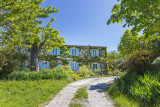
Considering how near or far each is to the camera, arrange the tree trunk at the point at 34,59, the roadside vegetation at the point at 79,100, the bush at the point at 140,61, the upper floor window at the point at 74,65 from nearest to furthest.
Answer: the roadside vegetation at the point at 79,100 → the bush at the point at 140,61 → the tree trunk at the point at 34,59 → the upper floor window at the point at 74,65

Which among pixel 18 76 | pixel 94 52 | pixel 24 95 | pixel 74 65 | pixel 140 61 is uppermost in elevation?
pixel 94 52

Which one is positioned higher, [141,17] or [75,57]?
[141,17]

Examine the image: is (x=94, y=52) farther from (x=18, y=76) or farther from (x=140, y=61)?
(x=18, y=76)

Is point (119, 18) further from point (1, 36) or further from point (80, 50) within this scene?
point (80, 50)

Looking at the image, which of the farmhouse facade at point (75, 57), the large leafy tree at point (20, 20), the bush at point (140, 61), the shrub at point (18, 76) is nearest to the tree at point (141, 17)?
the bush at point (140, 61)

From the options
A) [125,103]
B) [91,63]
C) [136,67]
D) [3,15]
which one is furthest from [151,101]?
[91,63]

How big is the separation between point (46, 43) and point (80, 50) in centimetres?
802

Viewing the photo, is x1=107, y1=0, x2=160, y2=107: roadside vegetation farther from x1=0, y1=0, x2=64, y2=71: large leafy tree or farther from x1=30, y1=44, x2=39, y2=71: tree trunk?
x1=30, y1=44, x2=39, y2=71: tree trunk

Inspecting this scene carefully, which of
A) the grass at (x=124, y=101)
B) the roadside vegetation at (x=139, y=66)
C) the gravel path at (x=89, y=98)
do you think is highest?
the roadside vegetation at (x=139, y=66)

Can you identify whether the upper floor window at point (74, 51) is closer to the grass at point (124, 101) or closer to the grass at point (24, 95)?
the grass at point (24, 95)

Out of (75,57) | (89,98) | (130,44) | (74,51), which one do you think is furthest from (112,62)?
(89,98)

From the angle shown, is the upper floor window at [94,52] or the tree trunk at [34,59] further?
the upper floor window at [94,52]

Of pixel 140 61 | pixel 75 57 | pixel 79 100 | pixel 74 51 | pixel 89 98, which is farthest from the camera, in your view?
pixel 74 51

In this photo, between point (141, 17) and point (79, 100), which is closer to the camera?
point (79, 100)
